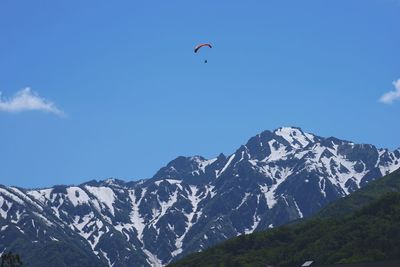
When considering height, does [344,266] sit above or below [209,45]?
below

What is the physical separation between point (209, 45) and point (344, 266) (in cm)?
7070

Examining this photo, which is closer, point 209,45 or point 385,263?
point 385,263

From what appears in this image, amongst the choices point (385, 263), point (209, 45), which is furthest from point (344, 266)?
point (209, 45)

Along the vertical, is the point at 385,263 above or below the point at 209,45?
below

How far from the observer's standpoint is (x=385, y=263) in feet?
422

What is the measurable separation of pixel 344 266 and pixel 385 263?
22.2ft

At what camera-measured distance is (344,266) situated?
434 ft

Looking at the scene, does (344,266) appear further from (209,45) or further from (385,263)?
(209,45)

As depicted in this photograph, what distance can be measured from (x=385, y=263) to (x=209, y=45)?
7467 centimetres

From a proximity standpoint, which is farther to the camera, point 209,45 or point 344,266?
point 209,45

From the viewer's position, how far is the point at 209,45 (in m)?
186
